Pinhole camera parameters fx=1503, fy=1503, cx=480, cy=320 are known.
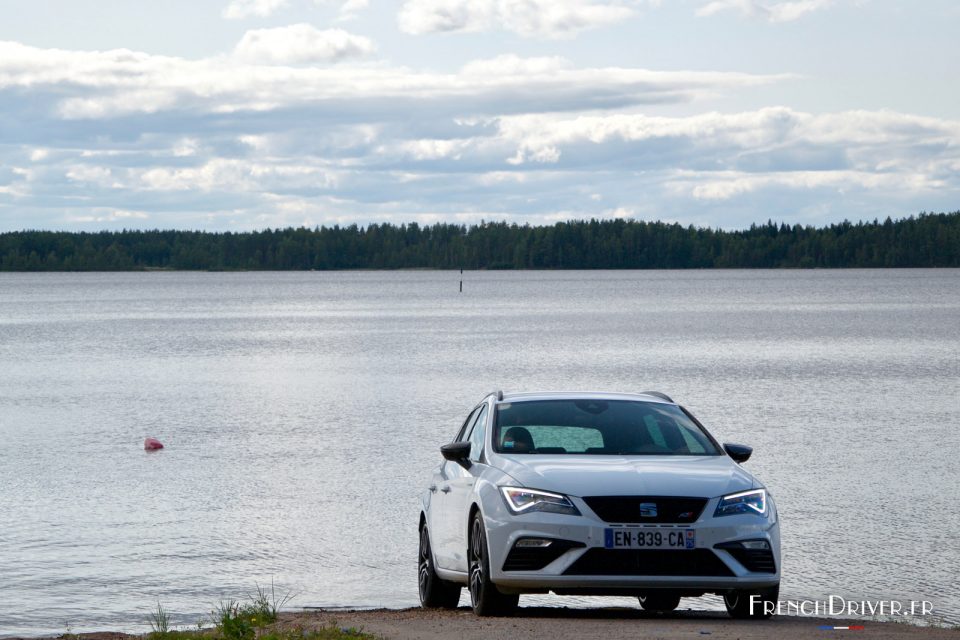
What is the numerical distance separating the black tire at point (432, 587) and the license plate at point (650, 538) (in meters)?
2.35

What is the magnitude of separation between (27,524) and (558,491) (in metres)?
11.6

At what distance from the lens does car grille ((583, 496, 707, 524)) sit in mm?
9102

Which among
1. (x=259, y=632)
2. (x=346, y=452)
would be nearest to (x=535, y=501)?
(x=259, y=632)

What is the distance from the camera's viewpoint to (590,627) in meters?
9.46

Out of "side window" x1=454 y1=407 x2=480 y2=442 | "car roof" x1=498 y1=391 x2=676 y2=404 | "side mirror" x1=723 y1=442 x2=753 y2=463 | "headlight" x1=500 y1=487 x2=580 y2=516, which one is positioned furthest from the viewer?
"side window" x1=454 y1=407 x2=480 y2=442

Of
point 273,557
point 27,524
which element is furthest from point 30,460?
point 273,557

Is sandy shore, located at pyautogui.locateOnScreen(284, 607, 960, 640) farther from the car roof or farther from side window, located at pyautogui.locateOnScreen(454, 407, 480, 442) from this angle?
the car roof

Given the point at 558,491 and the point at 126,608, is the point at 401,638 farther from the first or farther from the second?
the point at 126,608

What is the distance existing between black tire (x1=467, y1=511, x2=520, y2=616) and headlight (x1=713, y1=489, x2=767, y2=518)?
148 centimetres

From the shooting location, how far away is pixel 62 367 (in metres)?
57.3

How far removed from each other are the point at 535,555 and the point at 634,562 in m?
0.61

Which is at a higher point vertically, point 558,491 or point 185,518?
point 558,491

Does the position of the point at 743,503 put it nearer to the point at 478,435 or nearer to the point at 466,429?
the point at 478,435

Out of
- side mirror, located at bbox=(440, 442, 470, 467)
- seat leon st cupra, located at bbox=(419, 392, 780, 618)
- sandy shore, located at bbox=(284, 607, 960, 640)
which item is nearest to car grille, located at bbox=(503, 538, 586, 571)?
seat leon st cupra, located at bbox=(419, 392, 780, 618)
